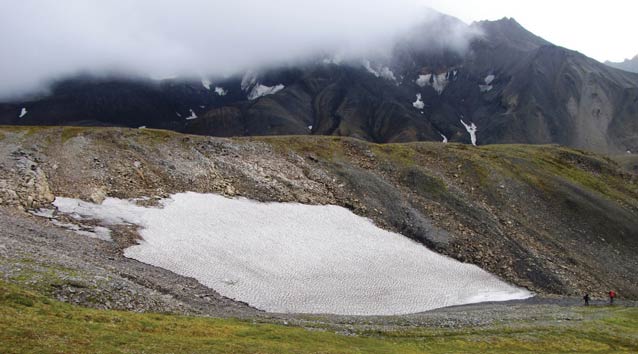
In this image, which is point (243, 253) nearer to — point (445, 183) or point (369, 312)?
point (369, 312)

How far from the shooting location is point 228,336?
28516 mm

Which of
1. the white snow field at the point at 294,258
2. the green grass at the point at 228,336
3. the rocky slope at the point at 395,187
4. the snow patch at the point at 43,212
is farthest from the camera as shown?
the rocky slope at the point at 395,187

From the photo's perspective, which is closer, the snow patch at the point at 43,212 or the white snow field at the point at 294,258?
the white snow field at the point at 294,258

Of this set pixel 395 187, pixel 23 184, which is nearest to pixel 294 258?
pixel 395 187

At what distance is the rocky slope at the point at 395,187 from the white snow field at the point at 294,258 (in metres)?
3.34

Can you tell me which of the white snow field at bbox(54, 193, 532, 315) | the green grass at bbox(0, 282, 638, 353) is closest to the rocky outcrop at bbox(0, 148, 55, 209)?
the white snow field at bbox(54, 193, 532, 315)

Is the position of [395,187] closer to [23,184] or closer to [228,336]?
[23,184]

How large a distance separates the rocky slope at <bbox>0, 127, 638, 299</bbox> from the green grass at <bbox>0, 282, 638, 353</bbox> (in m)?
22.8

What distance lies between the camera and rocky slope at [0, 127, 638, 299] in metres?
65.4

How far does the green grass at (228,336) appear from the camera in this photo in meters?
22.3

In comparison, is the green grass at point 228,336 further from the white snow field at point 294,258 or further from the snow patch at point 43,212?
the snow patch at point 43,212

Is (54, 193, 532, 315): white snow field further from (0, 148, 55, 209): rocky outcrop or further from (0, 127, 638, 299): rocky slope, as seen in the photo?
(0, 127, 638, 299): rocky slope

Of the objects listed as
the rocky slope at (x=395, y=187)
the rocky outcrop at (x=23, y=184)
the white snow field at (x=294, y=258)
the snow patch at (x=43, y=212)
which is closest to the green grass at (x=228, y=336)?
the white snow field at (x=294, y=258)

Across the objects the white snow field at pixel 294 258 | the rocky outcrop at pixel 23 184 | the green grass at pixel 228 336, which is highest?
the rocky outcrop at pixel 23 184
